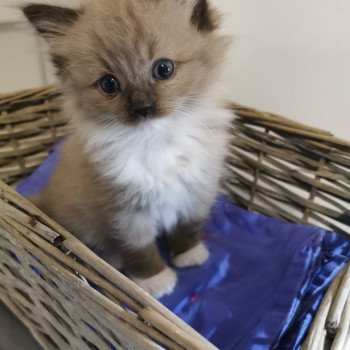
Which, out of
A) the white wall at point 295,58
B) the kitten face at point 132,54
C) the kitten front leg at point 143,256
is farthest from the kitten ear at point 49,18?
the white wall at point 295,58

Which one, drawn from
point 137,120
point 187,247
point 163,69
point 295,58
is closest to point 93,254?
point 137,120

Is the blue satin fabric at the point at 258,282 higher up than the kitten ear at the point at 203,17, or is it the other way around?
the kitten ear at the point at 203,17

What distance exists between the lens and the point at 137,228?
100cm

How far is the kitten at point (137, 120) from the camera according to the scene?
84 cm

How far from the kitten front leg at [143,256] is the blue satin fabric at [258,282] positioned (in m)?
0.04

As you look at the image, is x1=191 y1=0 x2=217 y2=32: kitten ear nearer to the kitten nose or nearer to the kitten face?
the kitten face

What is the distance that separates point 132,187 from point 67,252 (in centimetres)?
23

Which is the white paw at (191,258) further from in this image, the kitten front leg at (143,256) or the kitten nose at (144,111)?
the kitten nose at (144,111)

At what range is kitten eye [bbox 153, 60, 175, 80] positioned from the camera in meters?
0.85

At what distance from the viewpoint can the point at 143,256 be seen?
3.46ft

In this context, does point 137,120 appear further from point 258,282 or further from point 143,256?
point 258,282

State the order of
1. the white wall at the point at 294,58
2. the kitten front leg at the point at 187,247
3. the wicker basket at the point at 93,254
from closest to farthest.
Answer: the wicker basket at the point at 93,254 → the kitten front leg at the point at 187,247 → the white wall at the point at 294,58

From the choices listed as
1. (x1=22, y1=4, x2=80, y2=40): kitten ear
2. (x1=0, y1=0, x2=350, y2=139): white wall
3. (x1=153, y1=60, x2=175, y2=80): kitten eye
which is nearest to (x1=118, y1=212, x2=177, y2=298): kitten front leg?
(x1=153, y1=60, x2=175, y2=80): kitten eye

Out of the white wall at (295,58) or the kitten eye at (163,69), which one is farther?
the white wall at (295,58)
